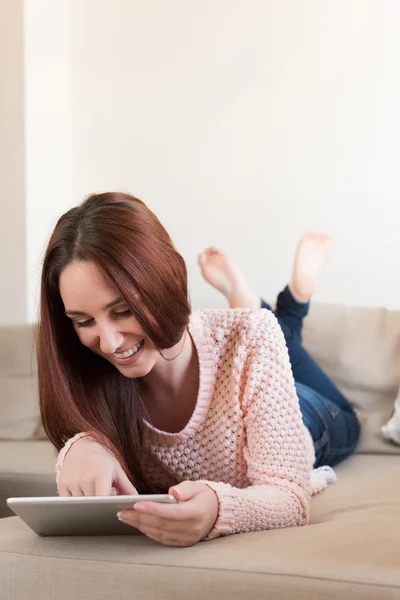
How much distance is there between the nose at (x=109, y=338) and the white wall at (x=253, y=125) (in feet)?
5.41

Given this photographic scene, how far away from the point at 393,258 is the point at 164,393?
144 centimetres

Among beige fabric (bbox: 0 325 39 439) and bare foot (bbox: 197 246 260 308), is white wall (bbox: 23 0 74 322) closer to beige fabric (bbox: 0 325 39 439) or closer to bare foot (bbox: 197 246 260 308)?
beige fabric (bbox: 0 325 39 439)

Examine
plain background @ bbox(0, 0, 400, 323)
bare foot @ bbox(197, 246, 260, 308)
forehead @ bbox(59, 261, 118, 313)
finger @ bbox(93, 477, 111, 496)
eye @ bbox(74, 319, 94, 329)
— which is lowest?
finger @ bbox(93, 477, 111, 496)

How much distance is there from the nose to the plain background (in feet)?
5.39

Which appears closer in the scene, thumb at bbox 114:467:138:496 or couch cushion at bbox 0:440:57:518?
thumb at bbox 114:467:138:496

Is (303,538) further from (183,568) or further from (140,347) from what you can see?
(140,347)

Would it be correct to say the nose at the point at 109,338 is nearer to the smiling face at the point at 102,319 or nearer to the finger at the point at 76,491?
the smiling face at the point at 102,319

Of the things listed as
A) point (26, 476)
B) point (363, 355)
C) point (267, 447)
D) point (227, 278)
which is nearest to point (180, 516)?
point (267, 447)

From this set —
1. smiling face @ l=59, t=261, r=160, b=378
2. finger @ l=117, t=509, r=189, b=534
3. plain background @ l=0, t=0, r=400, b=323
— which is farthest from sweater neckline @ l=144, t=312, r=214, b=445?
plain background @ l=0, t=0, r=400, b=323

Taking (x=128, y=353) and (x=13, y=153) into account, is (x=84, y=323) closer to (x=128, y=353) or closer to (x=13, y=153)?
(x=128, y=353)

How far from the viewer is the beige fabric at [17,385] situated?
2.55m

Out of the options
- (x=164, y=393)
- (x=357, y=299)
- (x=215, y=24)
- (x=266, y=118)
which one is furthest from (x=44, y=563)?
(x=215, y=24)

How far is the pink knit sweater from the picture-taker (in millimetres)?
1310

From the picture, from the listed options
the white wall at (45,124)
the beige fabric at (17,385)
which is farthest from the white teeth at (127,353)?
the white wall at (45,124)
